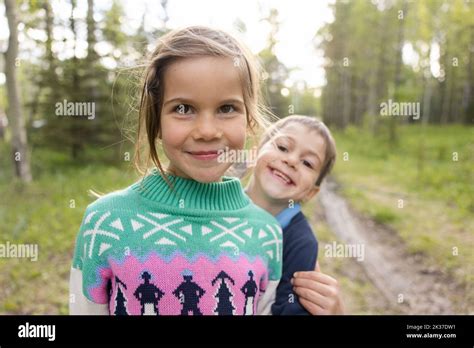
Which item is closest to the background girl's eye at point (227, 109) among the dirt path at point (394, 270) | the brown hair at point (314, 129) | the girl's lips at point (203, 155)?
the girl's lips at point (203, 155)

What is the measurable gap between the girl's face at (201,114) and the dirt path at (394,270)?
8.28 feet

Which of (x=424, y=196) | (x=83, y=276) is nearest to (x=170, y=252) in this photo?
(x=83, y=276)

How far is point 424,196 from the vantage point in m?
5.66

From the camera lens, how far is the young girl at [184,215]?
101cm

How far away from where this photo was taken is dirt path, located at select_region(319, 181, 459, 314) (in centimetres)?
314

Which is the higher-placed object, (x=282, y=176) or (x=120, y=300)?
(x=282, y=176)

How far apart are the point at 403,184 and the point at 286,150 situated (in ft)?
17.7

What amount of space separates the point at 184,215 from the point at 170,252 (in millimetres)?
94

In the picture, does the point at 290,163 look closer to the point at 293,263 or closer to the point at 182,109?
the point at 293,263

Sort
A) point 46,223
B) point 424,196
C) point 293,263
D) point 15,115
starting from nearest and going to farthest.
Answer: point 293,263, point 46,223, point 15,115, point 424,196

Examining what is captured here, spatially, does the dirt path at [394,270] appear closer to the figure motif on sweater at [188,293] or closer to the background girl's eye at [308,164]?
the background girl's eye at [308,164]
